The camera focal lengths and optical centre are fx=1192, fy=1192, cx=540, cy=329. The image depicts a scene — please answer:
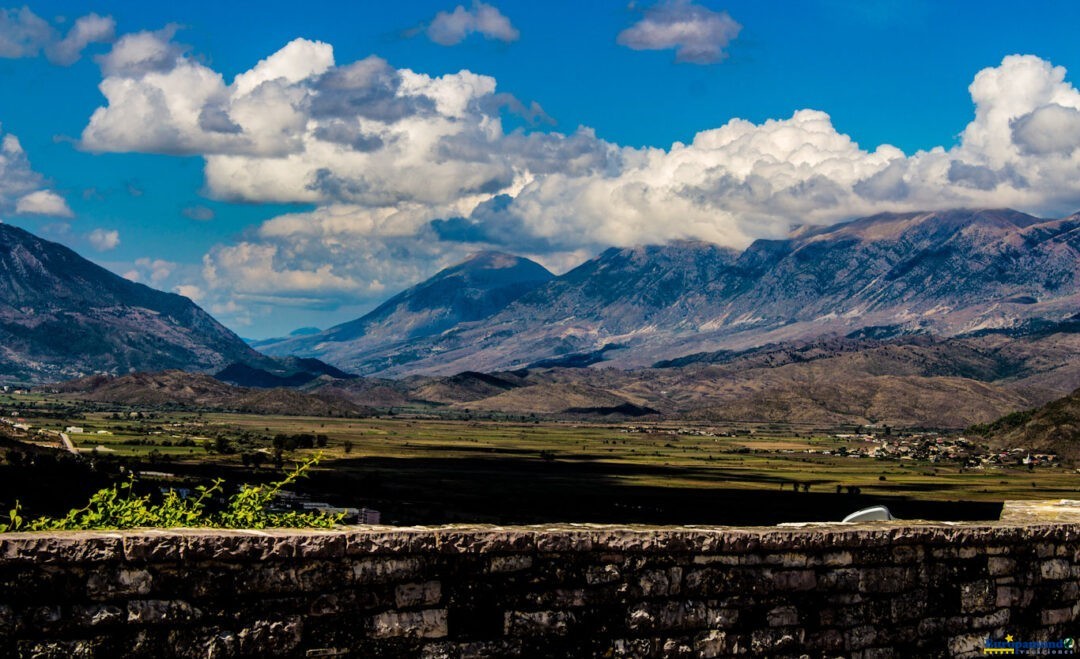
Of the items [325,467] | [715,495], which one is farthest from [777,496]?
[325,467]

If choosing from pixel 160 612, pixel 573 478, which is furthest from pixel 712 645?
pixel 573 478

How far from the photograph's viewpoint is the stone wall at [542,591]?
30.2ft

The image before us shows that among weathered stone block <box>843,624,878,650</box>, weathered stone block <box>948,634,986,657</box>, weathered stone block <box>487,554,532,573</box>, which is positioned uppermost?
weathered stone block <box>487,554,532,573</box>

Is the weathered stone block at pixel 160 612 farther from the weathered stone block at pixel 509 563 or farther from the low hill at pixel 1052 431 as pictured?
the low hill at pixel 1052 431

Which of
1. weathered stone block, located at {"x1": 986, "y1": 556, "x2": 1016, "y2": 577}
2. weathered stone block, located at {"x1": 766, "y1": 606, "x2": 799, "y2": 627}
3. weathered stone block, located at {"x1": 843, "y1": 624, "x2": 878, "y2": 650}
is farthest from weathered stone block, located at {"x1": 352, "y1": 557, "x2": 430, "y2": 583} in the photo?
weathered stone block, located at {"x1": 986, "y1": 556, "x2": 1016, "y2": 577}

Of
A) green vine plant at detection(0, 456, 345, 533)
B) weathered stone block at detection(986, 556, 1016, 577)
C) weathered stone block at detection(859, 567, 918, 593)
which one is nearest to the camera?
green vine plant at detection(0, 456, 345, 533)

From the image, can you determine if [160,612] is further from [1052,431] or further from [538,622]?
[1052,431]

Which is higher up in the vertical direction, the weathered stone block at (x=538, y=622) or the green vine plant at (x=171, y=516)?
the green vine plant at (x=171, y=516)

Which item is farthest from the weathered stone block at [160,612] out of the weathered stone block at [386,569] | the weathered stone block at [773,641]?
the weathered stone block at [773,641]

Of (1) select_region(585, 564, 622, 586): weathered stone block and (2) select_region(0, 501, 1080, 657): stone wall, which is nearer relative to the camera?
(2) select_region(0, 501, 1080, 657): stone wall

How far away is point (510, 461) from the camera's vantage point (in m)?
161

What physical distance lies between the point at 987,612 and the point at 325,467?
412 feet

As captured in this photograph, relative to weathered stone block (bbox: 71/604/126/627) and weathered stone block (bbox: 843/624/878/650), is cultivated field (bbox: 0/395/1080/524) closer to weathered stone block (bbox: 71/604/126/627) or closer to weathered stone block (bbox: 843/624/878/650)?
weathered stone block (bbox: 71/604/126/627)

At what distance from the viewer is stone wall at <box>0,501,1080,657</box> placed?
9.21 metres
